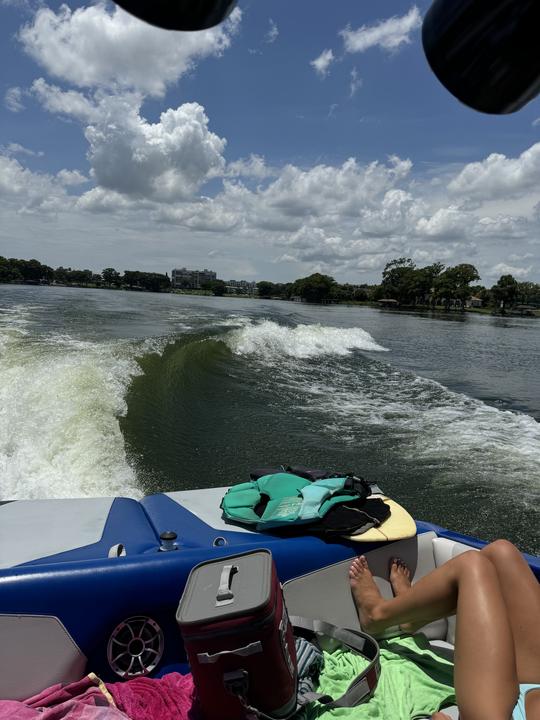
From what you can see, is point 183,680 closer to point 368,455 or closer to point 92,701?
point 92,701

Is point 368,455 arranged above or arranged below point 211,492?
below

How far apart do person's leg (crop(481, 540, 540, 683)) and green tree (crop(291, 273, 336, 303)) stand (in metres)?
92.7

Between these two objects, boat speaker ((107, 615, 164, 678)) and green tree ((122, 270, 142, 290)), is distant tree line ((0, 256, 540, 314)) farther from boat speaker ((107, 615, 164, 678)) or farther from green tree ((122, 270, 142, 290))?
boat speaker ((107, 615, 164, 678))

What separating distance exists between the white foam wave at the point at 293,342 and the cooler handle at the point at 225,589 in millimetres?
11911

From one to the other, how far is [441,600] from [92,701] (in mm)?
1450

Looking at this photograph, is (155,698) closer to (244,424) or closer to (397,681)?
(397,681)

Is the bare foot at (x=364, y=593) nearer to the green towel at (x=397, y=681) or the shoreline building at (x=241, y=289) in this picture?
the green towel at (x=397, y=681)

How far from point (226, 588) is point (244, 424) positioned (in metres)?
6.10

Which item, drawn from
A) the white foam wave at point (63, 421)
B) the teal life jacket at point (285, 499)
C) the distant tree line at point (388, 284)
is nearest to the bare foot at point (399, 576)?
the teal life jacket at point (285, 499)

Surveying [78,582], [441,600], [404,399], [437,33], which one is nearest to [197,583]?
[78,582]

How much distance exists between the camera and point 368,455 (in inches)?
265

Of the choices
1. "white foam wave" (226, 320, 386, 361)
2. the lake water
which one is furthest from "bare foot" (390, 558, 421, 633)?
"white foam wave" (226, 320, 386, 361)

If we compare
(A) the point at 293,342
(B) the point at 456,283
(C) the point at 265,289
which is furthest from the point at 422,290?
(A) the point at 293,342

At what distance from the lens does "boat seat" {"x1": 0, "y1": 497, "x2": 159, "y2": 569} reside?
2.13 m
